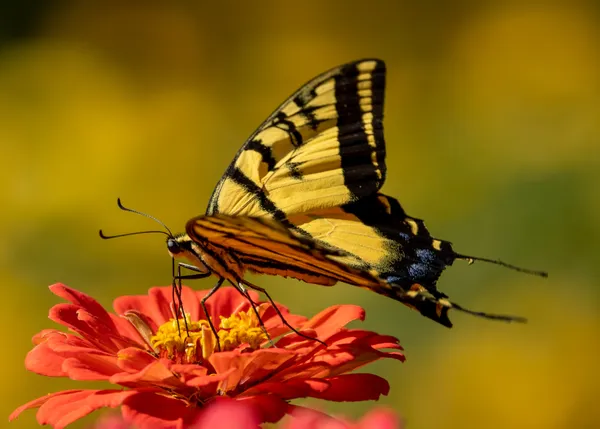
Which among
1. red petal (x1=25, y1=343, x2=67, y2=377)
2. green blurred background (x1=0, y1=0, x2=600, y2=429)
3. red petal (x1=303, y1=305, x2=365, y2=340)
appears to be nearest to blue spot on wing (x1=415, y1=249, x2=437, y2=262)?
red petal (x1=303, y1=305, x2=365, y2=340)

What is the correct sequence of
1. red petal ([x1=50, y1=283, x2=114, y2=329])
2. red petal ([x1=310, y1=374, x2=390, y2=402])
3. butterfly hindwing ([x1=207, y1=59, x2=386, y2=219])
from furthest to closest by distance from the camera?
butterfly hindwing ([x1=207, y1=59, x2=386, y2=219]) < red petal ([x1=50, y1=283, x2=114, y2=329]) < red petal ([x1=310, y1=374, x2=390, y2=402])

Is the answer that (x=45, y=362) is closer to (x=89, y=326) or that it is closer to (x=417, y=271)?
(x=89, y=326)

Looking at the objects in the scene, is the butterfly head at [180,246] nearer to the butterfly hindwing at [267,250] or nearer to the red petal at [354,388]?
the butterfly hindwing at [267,250]

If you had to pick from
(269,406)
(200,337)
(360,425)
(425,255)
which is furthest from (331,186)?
(360,425)

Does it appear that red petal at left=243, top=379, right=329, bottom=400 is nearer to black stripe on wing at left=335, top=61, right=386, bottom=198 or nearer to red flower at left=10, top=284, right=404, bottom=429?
red flower at left=10, top=284, right=404, bottom=429

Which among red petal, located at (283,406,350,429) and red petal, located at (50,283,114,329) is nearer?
red petal, located at (283,406,350,429)

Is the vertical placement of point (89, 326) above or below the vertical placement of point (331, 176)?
below

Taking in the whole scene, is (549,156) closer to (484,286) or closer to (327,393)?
(484,286)
